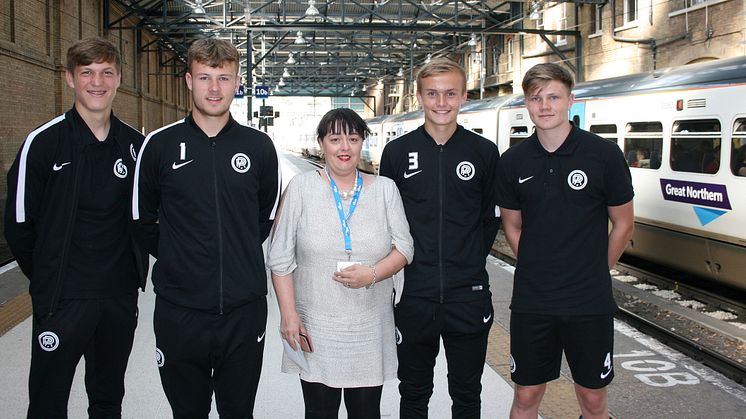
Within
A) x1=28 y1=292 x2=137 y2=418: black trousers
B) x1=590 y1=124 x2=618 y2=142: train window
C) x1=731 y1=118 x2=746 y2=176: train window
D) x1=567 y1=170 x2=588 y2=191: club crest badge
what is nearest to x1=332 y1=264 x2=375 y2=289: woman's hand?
x1=567 y1=170 x2=588 y2=191: club crest badge

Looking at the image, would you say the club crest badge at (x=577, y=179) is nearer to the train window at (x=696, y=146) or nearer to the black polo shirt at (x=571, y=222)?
the black polo shirt at (x=571, y=222)

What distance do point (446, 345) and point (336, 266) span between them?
2.62ft

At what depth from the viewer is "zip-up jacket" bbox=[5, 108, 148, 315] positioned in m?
3.21

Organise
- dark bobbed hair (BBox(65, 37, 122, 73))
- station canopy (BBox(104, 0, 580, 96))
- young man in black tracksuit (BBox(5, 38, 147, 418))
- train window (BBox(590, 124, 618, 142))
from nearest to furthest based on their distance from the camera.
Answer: young man in black tracksuit (BBox(5, 38, 147, 418)) < dark bobbed hair (BBox(65, 37, 122, 73)) < train window (BBox(590, 124, 618, 142)) < station canopy (BBox(104, 0, 580, 96))

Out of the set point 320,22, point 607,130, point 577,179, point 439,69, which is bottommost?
point 577,179

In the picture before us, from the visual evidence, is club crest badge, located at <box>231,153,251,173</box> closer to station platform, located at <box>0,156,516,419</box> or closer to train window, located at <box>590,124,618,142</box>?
station platform, located at <box>0,156,516,419</box>

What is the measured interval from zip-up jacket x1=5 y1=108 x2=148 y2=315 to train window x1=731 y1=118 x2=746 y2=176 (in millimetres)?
7244

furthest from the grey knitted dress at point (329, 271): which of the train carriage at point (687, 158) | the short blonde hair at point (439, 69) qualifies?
the train carriage at point (687, 158)

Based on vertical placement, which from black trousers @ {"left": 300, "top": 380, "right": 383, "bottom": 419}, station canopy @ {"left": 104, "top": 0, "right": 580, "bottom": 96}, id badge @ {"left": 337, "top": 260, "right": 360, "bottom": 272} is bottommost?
black trousers @ {"left": 300, "top": 380, "right": 383, "bottom": 419}

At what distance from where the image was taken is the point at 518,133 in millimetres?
15617

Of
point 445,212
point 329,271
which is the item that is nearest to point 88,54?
point 329,271

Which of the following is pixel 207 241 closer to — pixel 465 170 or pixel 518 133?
pixel 465 170

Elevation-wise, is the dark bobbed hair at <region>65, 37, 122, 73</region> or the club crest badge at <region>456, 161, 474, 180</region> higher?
the dark bobbed hair at <region>65, 37, 122, 73</region>

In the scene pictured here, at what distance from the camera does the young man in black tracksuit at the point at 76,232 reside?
3215 millimetres
